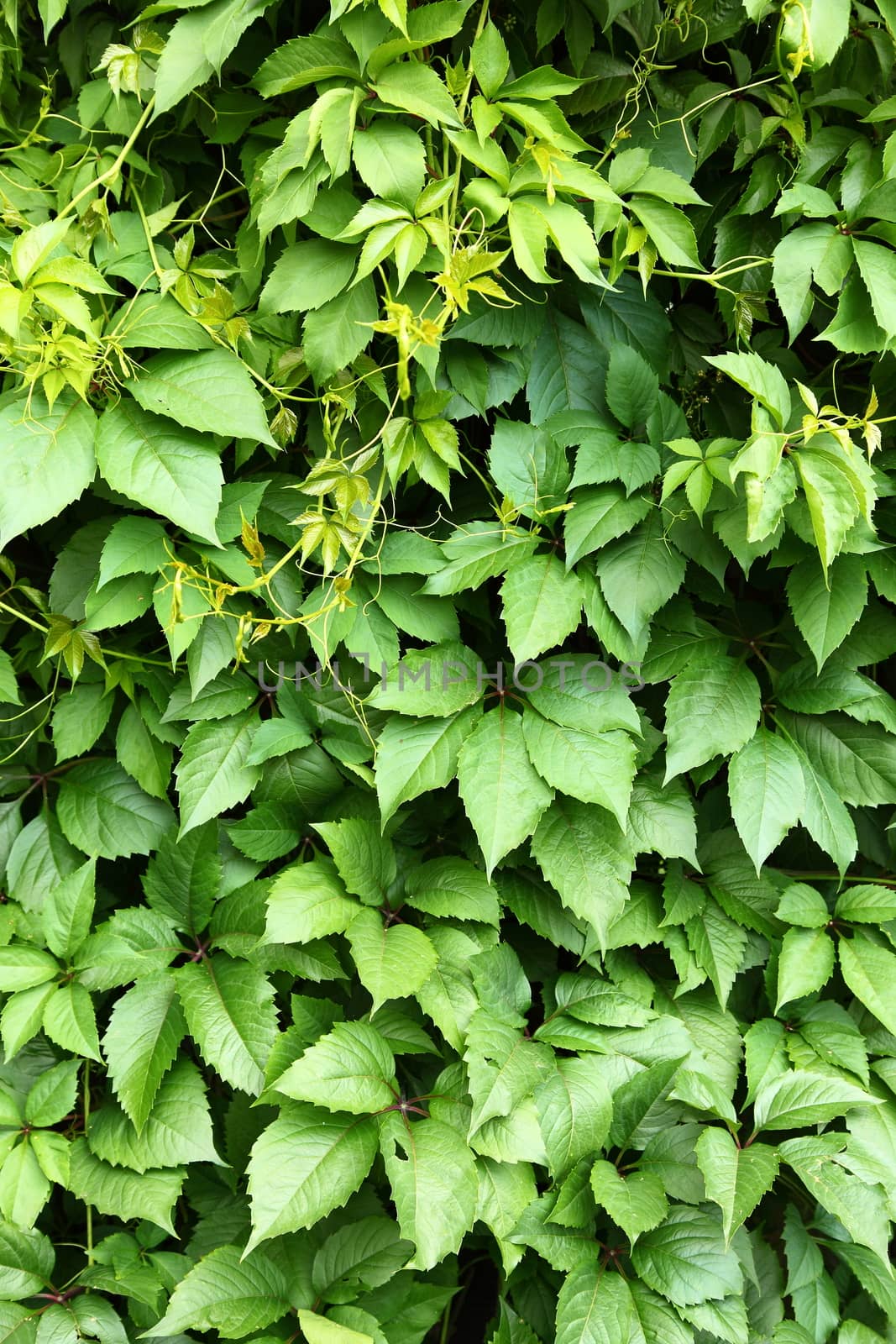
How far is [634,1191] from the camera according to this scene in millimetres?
1380

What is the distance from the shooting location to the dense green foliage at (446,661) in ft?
4.19

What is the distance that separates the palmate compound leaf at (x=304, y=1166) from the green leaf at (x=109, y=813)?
1.55ft

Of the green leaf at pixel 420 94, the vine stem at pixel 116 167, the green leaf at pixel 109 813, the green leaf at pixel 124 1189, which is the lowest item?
the green leaf at pixel 124 1189

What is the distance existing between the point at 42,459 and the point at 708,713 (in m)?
0.97

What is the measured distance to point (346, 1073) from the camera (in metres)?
1.33

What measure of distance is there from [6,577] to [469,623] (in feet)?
2.39

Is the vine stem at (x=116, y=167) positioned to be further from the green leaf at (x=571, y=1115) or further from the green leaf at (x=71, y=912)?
the green leaf at (x=571, y=1115)

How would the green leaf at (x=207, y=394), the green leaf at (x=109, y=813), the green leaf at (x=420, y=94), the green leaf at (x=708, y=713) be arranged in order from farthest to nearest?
the green leaf at (x=109, y=813), the green leaf at (x=708, y=713), the green leaf at (x=207, y=394), the green leaf at (x=420, y=94)

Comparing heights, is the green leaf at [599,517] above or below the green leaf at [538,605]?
above

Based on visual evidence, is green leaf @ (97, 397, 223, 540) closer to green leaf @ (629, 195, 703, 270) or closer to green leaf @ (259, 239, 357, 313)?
green leaf @ (259, 239, 357, 313)

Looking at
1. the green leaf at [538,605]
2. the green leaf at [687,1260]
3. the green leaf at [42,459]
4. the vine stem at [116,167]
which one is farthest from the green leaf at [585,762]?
the vine stem at [116,167]

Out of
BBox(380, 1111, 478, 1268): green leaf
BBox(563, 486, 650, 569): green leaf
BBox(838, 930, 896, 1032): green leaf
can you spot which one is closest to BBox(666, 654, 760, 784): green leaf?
BBox(563, 486, 650, 569): green leaf

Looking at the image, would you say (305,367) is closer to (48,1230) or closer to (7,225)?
(7,225)

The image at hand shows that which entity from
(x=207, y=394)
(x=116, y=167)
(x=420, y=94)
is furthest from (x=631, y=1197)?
(x=116, y=167)
